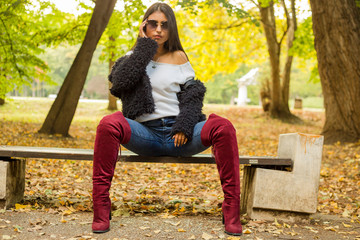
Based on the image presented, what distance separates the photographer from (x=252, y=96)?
47.8m

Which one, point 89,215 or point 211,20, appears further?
point 211,20

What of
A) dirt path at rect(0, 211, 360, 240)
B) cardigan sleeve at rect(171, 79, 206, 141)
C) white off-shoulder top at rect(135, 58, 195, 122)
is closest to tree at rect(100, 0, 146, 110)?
white off-shoulder top at rect(135, 58, 195, 122)

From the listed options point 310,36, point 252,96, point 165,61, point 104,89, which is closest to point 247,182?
point 165,61

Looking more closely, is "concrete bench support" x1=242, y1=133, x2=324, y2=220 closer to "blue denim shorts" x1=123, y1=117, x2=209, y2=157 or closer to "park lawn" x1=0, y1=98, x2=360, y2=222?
"park lawn" x1=0, y1=98, x2=360, y2=222

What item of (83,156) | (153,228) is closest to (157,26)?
(83,156)

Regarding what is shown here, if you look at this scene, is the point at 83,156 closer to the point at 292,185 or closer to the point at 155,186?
the point at 292,185

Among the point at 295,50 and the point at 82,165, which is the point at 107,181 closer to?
the point at 82,165

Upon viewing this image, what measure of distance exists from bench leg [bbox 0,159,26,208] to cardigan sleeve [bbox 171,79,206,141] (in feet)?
5.04

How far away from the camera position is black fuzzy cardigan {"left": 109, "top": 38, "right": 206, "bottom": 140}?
11.0 ft

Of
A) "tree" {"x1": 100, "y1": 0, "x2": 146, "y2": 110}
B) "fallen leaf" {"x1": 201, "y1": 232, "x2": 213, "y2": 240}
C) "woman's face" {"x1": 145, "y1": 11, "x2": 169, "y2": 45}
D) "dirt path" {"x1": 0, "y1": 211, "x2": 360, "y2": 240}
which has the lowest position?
"dirt path" {"x1": 0, "y1": 211, "x2": 360, "y2": 240}

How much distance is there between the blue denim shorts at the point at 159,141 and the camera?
3361mm

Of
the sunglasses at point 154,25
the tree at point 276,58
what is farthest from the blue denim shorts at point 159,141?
the tree at point 276,58

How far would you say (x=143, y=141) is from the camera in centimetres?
339

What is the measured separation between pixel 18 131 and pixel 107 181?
29.0ft
